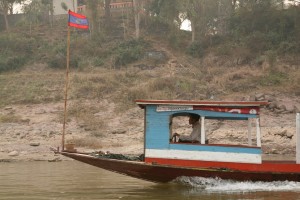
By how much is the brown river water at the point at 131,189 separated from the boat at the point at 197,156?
26 cm

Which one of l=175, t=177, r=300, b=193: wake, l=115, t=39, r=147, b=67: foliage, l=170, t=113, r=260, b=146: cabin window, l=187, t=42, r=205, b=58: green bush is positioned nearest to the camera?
l=175, t=177, r=300, b=193: wake

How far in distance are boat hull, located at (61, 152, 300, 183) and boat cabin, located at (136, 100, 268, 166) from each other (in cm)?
21

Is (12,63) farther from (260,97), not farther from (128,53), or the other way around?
(260,97)

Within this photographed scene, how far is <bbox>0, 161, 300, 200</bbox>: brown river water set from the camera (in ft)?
35.6

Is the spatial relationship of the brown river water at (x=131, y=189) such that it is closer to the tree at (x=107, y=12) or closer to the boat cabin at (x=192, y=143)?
the boat cabin at (x=192, y=143)

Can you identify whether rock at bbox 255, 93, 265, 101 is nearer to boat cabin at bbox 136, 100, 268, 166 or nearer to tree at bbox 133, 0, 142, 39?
boat cabin at bbox 136, 100, 268, 166

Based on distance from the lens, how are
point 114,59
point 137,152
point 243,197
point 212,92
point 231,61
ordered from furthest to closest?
point 114,59, point 231,61, point 212,92, point 137,152, point 243,197

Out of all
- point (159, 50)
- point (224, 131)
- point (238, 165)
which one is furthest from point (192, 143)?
point (159, 50)

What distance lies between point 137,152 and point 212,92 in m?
10.3

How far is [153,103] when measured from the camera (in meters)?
11.6

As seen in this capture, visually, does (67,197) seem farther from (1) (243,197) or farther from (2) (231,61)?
(2) (231,61)

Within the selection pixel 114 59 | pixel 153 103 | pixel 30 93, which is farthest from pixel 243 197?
pixel 114 59

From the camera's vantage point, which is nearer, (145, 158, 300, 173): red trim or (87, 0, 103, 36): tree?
(145, 158, 300, 173): red trim

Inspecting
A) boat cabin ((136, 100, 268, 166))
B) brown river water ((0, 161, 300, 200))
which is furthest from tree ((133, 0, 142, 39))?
boat cabin ((136, 100, 268, 166))
